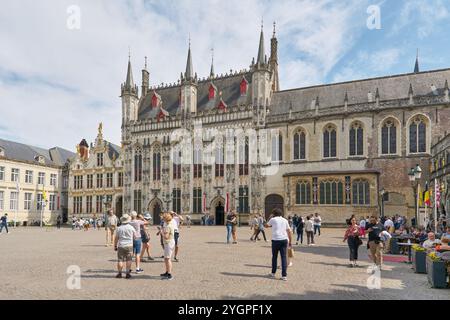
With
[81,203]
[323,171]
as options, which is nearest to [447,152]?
[323,171]

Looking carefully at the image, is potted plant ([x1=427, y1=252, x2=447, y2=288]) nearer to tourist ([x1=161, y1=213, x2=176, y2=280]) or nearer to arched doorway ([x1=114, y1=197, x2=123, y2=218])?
tourist ([x1=161, y1=213, x2=176, y2=280])

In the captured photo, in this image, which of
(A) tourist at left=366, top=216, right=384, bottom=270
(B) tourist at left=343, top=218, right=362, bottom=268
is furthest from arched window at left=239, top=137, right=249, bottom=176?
(A) tourist at left=366, top=216, right=384, bottom=270

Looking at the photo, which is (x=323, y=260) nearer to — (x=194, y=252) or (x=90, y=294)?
(x=194, y=252)

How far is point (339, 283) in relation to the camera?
9.98m

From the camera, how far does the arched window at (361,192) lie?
35.6 m

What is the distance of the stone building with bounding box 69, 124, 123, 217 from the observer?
171 ft

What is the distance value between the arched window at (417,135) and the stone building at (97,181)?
35.3 metres

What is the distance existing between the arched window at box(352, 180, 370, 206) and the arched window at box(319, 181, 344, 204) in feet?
3.69

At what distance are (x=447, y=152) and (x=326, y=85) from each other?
1753cm

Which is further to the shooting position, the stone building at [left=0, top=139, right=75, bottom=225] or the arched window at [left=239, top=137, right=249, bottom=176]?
the stone building at [left=0, top=139, right=75, bottom=225]

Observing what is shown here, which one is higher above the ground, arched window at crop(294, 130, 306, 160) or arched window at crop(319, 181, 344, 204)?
arched window at crop(294, 130, 306, 160)

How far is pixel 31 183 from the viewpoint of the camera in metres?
53.5

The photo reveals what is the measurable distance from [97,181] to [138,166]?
29.1ft

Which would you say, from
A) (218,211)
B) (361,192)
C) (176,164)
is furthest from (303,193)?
(176,164)
